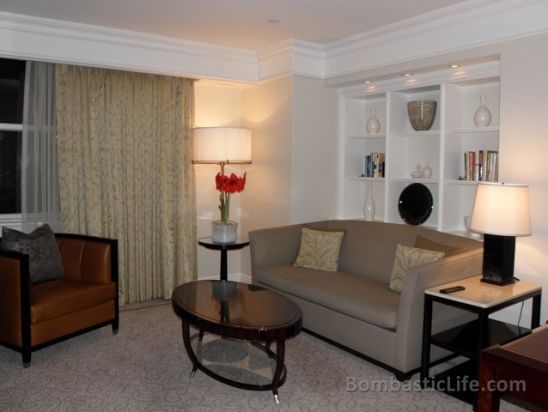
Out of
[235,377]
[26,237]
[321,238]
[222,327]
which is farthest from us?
[321,238]

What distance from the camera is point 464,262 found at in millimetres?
3359

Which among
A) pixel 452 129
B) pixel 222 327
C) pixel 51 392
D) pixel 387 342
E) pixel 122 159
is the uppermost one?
pixel 452 129

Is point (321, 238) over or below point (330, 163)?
below

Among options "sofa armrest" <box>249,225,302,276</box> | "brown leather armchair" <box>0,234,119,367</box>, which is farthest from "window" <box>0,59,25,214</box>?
"sofa armrest" <box>249,225,302,276</box>

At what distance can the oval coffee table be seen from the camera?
2797 millimetres

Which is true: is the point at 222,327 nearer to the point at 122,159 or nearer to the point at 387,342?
the point at 387,342

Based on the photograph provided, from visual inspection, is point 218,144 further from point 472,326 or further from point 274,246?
point 472,326

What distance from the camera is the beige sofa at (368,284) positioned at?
10.3 feet

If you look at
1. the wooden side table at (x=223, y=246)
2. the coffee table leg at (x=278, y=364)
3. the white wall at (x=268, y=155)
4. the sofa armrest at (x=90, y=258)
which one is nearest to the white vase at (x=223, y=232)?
the wooden side table at (x=223, y=246)

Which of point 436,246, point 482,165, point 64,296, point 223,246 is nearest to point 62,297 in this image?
point 64,296

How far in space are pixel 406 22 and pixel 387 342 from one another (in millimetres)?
2429

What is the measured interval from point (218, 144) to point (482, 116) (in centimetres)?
224

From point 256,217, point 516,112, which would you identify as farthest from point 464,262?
point 256,217

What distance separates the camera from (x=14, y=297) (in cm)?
330
